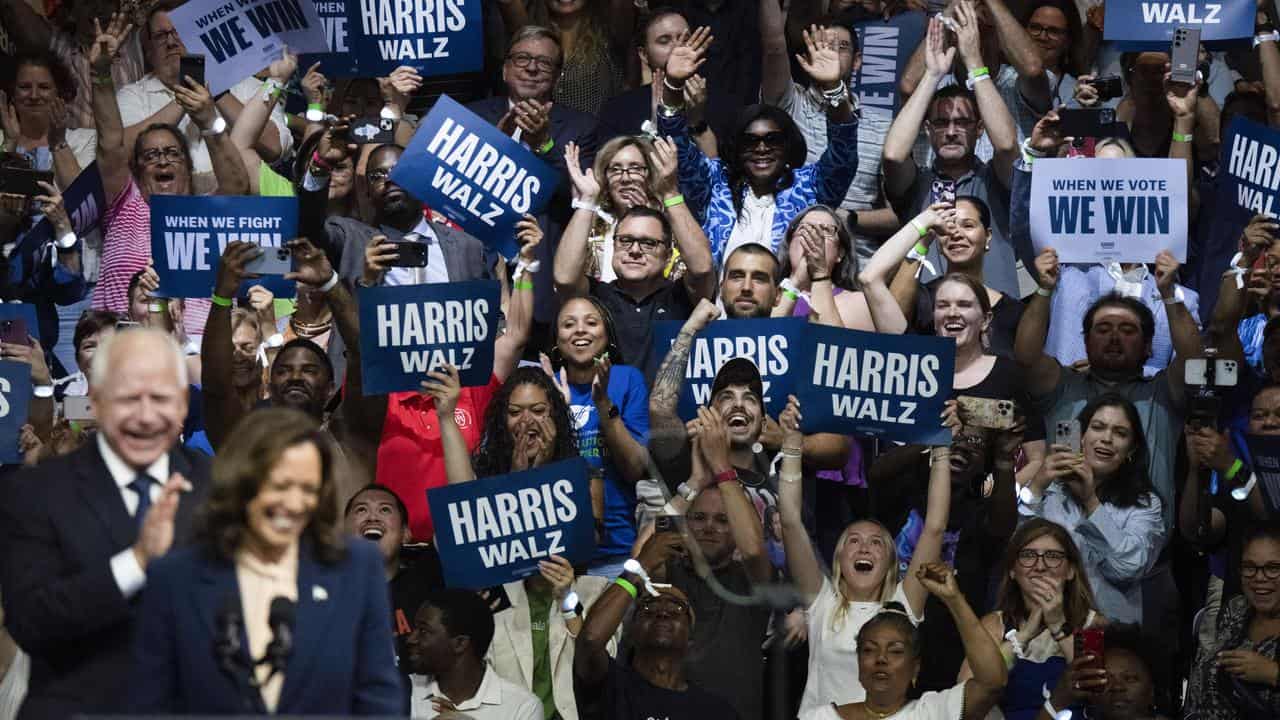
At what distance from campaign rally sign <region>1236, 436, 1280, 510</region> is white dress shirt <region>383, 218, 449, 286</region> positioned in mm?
2905

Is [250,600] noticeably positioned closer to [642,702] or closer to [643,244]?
[642,702]

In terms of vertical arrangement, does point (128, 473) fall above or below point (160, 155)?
below

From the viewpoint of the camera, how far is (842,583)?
21.6 ft

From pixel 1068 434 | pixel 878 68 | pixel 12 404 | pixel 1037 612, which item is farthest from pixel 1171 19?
pixel 12 404

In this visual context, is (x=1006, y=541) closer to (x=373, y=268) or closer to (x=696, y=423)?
(x=696, y=423)

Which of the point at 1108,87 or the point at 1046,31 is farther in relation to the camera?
the point at 1046,31

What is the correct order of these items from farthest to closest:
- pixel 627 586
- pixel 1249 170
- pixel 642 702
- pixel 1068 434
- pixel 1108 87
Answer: pixel 1108 87 → pixel 1249 170 → pixel 1068 434 → pixel 627 586 → pixel 642 702

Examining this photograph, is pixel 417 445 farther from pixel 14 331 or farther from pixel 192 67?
pixel 192 67

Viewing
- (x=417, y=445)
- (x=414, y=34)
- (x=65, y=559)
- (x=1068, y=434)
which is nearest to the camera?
(x=65, y=559)

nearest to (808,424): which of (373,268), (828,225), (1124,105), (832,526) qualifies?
(832,526)

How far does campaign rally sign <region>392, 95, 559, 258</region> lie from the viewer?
24.9 feet

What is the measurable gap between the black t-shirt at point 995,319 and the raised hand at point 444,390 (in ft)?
5.63

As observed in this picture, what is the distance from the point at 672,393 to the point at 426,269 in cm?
126

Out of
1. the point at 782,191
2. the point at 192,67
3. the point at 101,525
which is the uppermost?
the point at 192,67
